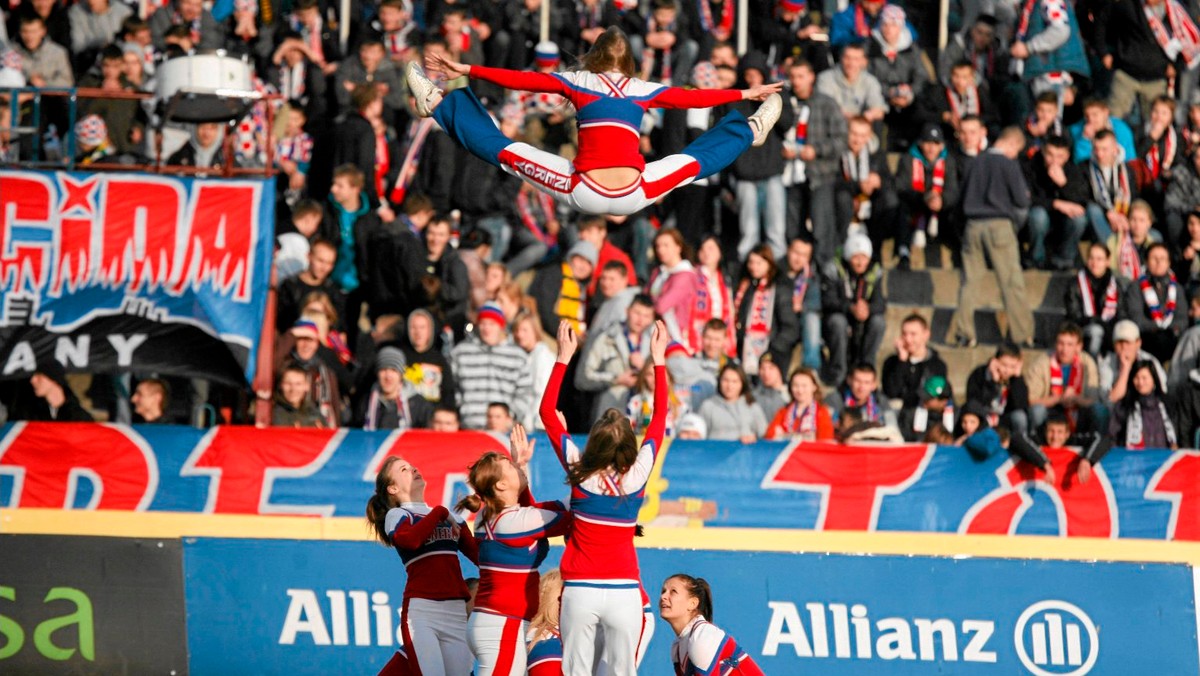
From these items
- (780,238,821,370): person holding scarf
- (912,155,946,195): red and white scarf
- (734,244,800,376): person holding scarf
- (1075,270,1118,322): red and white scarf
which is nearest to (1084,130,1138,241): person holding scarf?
(1075,270,1118,322): red and white scarf

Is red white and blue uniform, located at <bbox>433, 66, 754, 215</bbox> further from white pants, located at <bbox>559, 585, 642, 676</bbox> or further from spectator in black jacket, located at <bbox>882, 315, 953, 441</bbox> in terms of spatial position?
spectator in black jacket, located at <bbox>882, 315, 953, 441</bbox>

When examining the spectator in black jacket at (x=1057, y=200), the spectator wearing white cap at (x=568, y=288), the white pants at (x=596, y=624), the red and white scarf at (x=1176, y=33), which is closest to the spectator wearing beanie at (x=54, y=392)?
the spectator wearing white cap at (x=568, y=288)

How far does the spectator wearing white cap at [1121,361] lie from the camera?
15555mm

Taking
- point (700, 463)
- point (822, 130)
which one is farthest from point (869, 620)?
point (822, 130)

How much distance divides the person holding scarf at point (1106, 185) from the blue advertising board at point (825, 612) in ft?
16.4

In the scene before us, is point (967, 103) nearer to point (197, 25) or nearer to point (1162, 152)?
point (1162, 152)

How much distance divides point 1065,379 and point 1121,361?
0.50 m

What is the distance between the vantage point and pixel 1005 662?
12844 millimetres

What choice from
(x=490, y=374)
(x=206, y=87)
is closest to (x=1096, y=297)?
(x=490, y=374)

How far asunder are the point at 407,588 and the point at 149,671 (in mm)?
3223

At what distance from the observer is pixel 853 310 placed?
1636 cm

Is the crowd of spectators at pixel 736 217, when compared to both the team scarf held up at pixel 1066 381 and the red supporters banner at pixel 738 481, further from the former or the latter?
the red supporters banner at pixel 738 481

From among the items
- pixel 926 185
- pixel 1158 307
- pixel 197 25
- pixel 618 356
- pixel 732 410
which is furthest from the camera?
pixel 197 25

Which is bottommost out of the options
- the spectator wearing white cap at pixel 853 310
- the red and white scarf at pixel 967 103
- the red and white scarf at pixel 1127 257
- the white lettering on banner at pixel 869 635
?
the white lettering on banner at pixel 869 635
